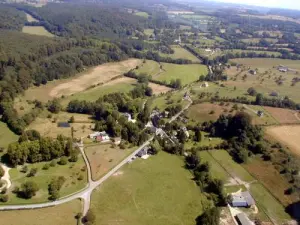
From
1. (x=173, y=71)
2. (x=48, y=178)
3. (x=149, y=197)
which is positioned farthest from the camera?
(x=173, y=71)

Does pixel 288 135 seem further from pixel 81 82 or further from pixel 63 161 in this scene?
→ pixel 81 82

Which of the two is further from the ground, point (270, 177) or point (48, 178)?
point (48, 178)

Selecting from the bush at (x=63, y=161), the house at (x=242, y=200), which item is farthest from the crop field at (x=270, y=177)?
the bush at (x=63, y=161)

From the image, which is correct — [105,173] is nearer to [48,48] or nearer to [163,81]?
[163,81]

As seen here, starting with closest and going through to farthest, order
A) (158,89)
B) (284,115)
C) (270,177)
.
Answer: (270,177), (284,115), (158,89)

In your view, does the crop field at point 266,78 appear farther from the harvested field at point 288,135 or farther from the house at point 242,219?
the house at point 242,219

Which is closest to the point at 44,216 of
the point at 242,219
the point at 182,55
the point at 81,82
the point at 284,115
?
the point at 242,219
